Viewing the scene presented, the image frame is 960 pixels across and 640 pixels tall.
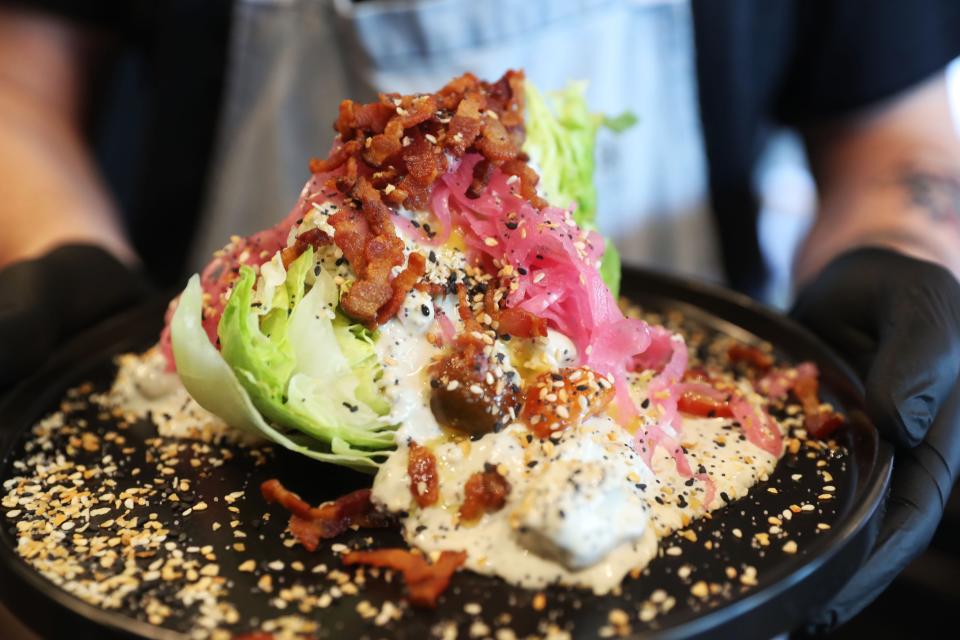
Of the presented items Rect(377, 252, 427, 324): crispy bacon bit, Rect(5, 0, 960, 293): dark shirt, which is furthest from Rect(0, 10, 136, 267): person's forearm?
Rect(377, 252, 427, 324): crispy bacon bit

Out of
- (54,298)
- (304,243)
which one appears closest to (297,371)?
(304,243)

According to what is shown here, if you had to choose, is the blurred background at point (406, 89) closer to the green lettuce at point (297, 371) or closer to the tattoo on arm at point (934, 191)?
the tattoo on arm at point (934, 191)

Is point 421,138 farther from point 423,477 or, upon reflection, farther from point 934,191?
point 934,191

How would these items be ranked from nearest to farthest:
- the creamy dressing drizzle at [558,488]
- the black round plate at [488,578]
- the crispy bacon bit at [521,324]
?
the black round plate at [488,578] → the creamy dressing drizzle at [558,488] → the crispy bacon bit at [521,324]

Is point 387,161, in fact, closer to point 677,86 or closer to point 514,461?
point 514,461

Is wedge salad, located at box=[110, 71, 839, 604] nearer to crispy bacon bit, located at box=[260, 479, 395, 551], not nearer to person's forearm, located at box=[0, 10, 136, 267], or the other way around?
crispy bacon bit, located at box=[260, 479, 395, 551]

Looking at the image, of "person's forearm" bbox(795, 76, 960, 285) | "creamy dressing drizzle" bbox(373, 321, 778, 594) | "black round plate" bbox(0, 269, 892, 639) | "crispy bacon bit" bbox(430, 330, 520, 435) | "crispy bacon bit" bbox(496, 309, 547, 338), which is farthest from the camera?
"person's forearm" bbox(795, 76, 960, 285)

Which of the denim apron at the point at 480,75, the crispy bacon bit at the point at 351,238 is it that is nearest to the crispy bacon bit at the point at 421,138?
the crispy bacon bit at the point at 351,238

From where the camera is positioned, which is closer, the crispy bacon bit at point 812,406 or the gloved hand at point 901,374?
the gloved hand at point 901,374
